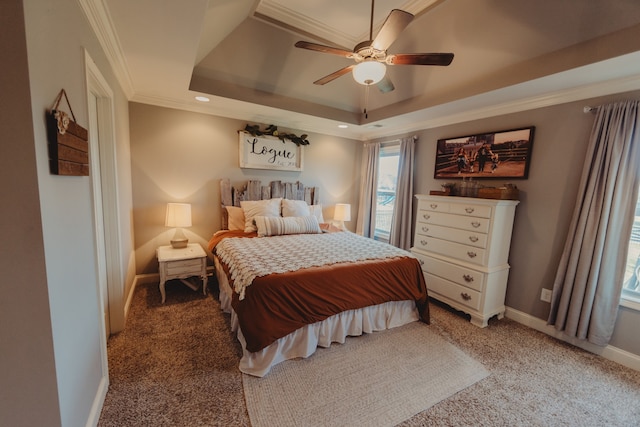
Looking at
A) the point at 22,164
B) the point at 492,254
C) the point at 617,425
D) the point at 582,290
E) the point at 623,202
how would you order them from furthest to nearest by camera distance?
1. the point at 492,254
2. the point at 582,290
3. the point at 623,202
4. the point at 617,425
5. the point at 22,164

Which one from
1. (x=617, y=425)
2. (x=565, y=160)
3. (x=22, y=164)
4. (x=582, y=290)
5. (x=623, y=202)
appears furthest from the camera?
(x=565, y=160)

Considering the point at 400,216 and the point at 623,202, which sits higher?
the point at 623,202

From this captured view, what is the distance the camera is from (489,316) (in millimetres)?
2605

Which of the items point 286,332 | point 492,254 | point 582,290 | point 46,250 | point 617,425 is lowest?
point 617,425

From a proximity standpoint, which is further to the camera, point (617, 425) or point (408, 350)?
point (408, 350)

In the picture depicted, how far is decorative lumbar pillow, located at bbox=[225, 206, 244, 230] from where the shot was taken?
134 inches

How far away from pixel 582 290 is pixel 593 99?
1.66 meters

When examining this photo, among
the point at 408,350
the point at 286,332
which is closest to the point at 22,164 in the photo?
the point at 286,332

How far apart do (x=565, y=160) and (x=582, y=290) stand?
1.18m

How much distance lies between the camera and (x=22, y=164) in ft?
2.74

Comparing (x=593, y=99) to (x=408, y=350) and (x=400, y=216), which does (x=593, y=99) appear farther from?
(x=408, y=350)

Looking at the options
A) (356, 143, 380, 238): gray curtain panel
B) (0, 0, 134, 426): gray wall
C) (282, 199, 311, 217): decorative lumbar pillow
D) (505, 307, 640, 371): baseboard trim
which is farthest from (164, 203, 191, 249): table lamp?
(505, 307, 640, 371): baseboard trim

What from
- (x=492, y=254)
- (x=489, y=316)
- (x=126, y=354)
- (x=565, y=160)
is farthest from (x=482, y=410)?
(x=126, y=354)

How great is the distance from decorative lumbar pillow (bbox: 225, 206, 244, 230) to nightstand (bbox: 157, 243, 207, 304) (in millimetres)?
538
